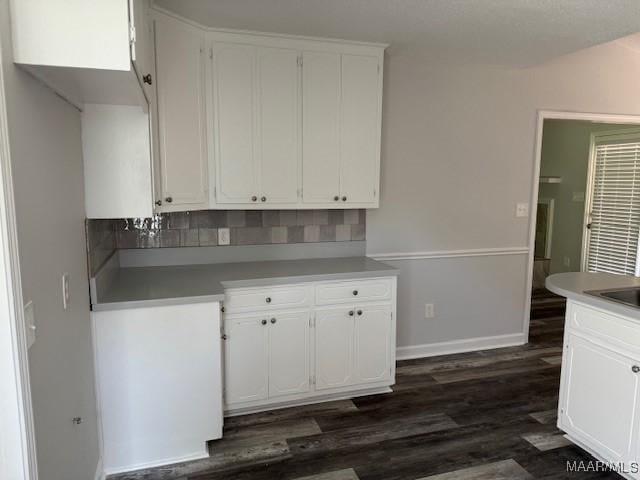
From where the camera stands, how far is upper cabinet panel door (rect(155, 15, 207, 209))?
92.9 inches

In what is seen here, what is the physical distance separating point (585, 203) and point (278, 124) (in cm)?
477

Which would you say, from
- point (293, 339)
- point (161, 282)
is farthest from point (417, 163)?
point (161, 282)

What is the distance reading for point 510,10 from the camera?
93.7 inches

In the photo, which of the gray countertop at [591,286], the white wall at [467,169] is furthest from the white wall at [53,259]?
the gray countertop at [591,286]

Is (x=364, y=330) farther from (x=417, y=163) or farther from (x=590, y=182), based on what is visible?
(x=590, y=182)

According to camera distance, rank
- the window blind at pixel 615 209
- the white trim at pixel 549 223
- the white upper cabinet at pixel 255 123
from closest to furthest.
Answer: the white upper cabinet at pixel 255 123 < the window blind at pixel 615 209 < the white trim at pixel 549 223

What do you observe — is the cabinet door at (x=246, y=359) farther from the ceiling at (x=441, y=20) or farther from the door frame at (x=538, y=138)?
the door frame at (x=538, y=138)

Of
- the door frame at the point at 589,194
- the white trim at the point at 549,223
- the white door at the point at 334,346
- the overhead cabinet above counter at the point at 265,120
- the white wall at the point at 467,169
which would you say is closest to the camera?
the overhead cabinet above counter at the point at 265,120

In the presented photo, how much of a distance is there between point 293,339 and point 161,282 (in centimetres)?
85

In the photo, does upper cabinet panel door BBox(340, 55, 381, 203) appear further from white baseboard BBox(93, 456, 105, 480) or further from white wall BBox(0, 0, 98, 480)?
white baseboard BBox(93, 456, 105, 480)

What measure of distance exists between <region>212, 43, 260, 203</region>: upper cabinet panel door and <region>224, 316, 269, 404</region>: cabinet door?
783 mm

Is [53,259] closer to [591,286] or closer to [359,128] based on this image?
[359,128]

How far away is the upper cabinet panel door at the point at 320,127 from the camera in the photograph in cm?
284

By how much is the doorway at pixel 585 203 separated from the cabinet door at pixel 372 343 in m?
2.60
